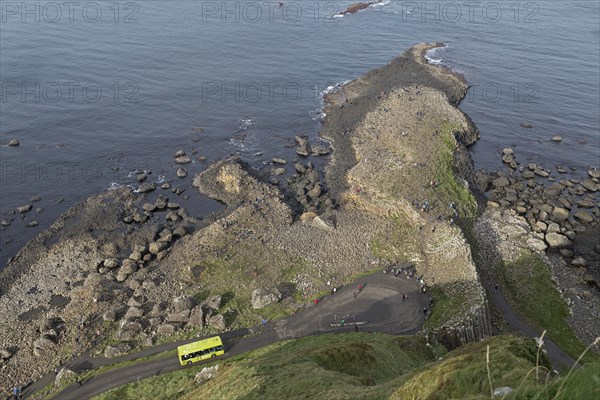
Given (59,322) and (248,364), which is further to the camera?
(59,322)

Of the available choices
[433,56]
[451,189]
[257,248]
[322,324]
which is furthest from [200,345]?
[433,56]

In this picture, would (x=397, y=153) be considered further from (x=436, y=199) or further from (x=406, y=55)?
(x=406, y=55)

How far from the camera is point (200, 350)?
5325 centimetres

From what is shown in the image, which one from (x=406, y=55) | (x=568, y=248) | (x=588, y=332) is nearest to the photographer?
(x=588, y=332)

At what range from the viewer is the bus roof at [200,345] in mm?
53156

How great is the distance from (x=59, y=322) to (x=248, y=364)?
31396 mm

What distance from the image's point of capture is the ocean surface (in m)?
99.1

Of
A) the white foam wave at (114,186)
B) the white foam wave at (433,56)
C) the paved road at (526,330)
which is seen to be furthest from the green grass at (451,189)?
the white foam wave at (433,56)

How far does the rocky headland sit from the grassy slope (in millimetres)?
7590

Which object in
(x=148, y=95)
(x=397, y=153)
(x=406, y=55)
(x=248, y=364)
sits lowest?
(x=248, y=364)

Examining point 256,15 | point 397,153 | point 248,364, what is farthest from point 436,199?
point 256,15

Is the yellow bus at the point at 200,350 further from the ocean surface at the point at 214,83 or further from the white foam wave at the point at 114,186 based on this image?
the white foam wave at the point at 114,186

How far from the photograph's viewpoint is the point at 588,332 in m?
60.2

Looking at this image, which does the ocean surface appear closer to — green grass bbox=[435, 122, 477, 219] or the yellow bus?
green grass bbox=[435, 122, 477, 219]
